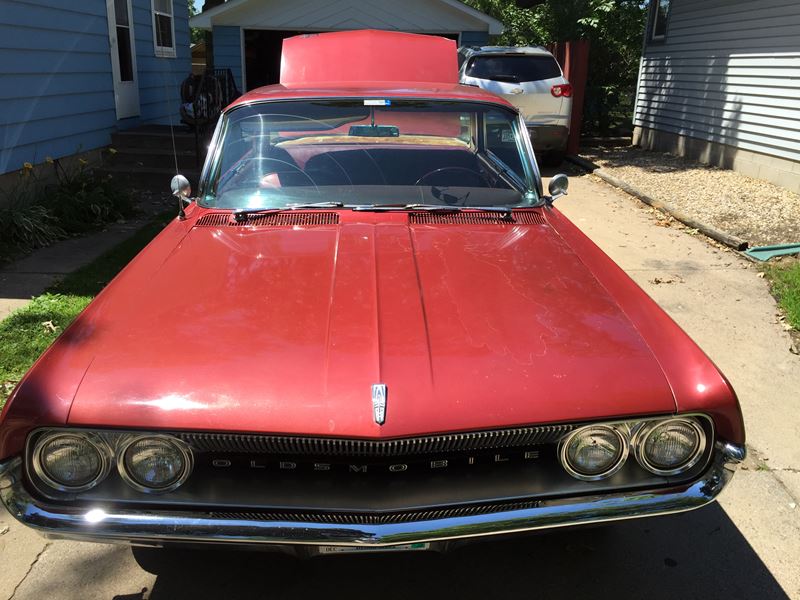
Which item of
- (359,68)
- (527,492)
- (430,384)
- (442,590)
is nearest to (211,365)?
(430,384)

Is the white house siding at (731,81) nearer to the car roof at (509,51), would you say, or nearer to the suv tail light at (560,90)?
the suv tail light at (560,90)

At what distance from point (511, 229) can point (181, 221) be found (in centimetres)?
155

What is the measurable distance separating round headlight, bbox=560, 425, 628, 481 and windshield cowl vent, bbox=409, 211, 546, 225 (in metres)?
1.34

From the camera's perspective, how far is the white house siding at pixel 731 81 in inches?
360

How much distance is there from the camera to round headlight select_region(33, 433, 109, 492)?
6.26 ft

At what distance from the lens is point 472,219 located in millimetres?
3105

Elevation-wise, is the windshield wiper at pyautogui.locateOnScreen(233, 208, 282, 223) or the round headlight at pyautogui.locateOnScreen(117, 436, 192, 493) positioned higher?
the windshield wiper at pyautogui.locateOnScreen(233, 208, 282, 223)

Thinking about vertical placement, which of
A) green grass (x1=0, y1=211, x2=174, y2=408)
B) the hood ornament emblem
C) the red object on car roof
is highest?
the red object on car roof

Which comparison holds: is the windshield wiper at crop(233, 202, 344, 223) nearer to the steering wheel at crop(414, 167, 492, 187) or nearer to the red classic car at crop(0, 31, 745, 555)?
the steering wheel at crop(414, 167, 492, 187)

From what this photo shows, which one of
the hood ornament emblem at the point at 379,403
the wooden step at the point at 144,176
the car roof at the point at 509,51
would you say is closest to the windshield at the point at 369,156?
the hood ornament emblem at the point at 379,403

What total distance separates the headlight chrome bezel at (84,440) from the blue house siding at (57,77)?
6.37 meters

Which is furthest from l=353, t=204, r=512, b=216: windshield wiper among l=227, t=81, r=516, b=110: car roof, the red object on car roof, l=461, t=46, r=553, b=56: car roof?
l=461, t=46, r=553, b=56: car roof

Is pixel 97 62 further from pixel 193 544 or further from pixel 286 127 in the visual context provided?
pixel 193 544

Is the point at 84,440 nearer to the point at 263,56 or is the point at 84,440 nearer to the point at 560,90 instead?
the point at 560,90
